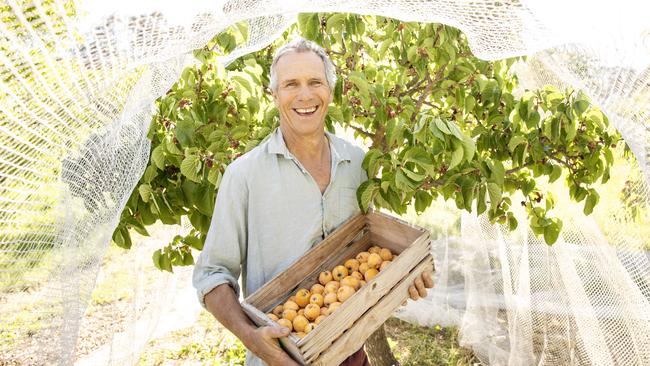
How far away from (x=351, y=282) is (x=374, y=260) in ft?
0.41

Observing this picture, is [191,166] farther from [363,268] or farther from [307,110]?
[363,268]

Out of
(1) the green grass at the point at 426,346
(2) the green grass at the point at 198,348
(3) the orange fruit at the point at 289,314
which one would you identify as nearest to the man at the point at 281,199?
(3) the orange fruit at the point at 289,314

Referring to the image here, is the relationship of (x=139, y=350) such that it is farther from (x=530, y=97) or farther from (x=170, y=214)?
(x=530, y=97)

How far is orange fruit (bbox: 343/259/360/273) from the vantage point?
1591mm

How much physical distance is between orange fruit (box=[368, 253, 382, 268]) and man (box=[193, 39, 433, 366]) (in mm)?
136

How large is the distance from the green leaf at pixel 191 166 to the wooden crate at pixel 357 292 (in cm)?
41

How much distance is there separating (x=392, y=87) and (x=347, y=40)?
1.08ft

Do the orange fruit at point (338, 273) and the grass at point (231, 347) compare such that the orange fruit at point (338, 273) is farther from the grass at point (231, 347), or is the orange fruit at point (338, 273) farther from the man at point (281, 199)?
the grass at point (231, 347)

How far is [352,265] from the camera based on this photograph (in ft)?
5.23

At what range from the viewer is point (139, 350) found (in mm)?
1755

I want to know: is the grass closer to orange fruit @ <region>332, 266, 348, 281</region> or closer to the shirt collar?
orange fruit @ <region>332, 266, 348, 281</region>

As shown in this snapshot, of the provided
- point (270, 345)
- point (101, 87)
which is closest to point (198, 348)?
point (270, 345)

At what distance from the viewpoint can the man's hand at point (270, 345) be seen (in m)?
1.26

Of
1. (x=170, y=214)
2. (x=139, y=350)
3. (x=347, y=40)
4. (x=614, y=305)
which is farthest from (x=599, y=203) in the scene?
(x=139, y=350)
